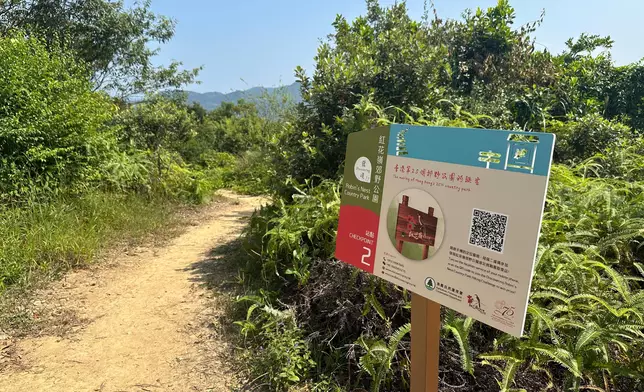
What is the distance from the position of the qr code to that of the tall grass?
405cm

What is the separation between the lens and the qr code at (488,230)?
53.7 inches

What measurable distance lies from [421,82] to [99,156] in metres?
4.74

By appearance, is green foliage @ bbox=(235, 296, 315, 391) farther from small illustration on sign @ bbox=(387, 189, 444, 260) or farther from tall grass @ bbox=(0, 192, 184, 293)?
tall grass @ bbox=(0, 192, 184, 293)

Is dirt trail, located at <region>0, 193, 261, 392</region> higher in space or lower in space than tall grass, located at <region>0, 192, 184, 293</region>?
lower

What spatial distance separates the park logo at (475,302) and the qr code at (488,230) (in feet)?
0.60

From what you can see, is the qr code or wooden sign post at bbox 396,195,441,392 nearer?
the qr code

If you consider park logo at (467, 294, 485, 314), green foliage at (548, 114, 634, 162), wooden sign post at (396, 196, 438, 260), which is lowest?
park logo at (467, 294, 485, 314)

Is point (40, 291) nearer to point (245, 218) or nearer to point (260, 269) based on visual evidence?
point (260, 269)

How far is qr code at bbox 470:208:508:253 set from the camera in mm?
1364

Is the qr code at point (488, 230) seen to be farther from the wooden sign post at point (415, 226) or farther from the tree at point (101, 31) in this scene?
the tree at point (101, 31)

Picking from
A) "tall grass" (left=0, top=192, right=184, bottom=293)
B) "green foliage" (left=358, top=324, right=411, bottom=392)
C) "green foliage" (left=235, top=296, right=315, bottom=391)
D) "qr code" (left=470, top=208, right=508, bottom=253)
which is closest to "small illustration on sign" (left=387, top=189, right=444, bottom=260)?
"qr code" (left=470, top=208, right=508, bottom=253)

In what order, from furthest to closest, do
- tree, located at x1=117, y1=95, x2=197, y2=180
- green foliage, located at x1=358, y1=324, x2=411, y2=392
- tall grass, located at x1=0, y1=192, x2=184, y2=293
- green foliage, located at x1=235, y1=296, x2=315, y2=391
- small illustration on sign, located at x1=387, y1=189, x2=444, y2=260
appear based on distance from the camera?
tree, located at x1=117, y1=95, x2=197, y2=180, tall grass, located at x1=0, y1=192, x2=184, y2=293, green foliage, located at x1=235, y1=296, x2=315, y2=391, green foliage, located at x1=358, y1=324, x2=411, y2=392, small illustration on sign, located at x1=387, y1=189, x2=444, y2=260

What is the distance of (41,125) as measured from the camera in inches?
203

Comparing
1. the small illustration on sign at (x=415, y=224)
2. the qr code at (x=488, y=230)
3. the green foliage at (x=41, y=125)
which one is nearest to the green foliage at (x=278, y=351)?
the small illustration on sign at (x=415, y=224)
